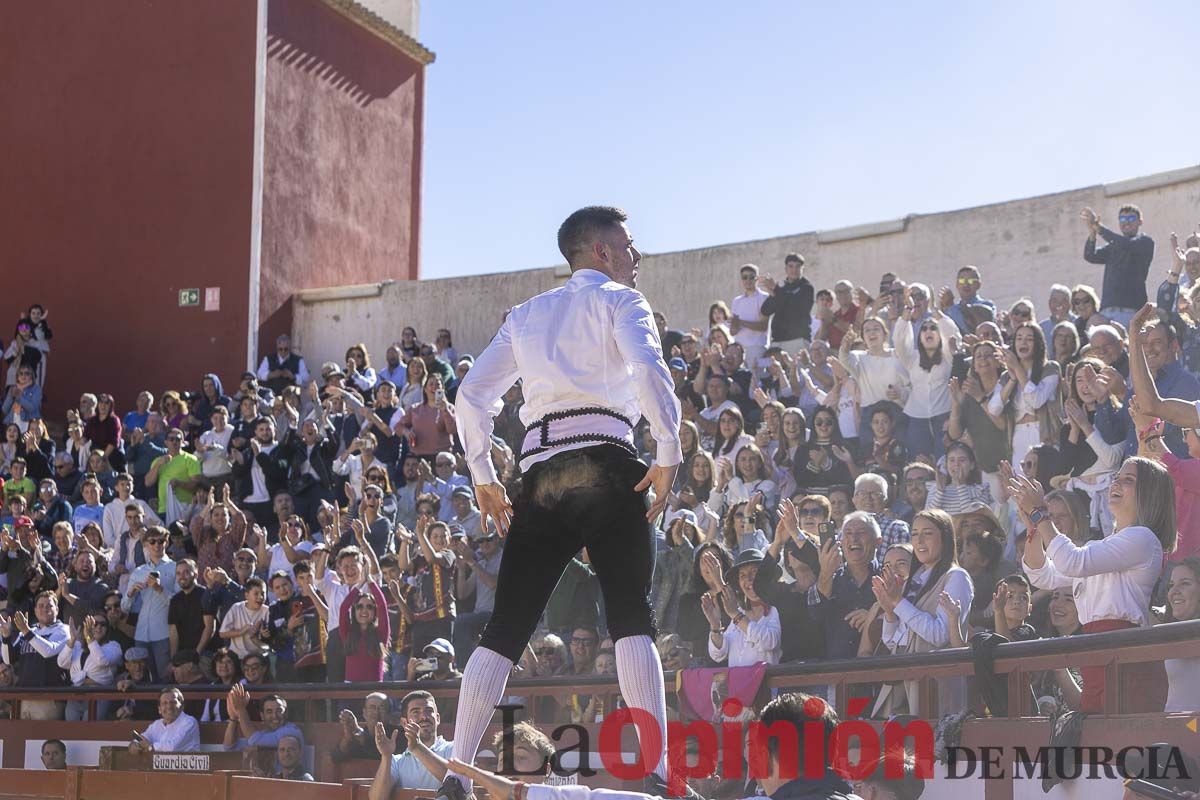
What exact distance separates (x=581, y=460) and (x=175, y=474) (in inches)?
424

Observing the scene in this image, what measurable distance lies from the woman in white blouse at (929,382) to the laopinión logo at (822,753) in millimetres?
3939

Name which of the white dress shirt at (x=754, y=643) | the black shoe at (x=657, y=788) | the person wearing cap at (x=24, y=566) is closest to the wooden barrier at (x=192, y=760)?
the white dress shirt at (x=754, y=643)

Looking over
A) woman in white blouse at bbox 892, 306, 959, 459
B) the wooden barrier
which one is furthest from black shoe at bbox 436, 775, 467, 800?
woman in white blouse at bbox 892, 306, 959, 459

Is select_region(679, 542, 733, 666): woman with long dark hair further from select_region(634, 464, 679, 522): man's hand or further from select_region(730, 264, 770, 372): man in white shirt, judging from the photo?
select_region(730, 264, 770, 372): man in white shirt

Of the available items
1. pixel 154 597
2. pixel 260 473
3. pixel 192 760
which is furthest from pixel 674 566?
pixel 260 473

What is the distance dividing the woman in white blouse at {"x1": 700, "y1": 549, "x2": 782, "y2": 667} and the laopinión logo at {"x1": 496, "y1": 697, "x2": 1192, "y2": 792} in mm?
759

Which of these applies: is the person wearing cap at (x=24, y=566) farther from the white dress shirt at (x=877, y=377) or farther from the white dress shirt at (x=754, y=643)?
the white dress shirt at (x=754, y=643)

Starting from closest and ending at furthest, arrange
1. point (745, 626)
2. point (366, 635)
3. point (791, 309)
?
1. point (745, 626)
2. point (366, 635)
3. point (791, 309)

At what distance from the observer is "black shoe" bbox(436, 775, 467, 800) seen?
4.82 meters

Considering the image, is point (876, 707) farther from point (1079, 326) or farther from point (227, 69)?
point (227, 69)

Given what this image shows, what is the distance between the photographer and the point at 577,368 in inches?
199

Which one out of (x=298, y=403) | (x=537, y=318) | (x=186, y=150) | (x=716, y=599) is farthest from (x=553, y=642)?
(x=186, y=150)

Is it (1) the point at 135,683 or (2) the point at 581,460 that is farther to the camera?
(1) the point at 135,683

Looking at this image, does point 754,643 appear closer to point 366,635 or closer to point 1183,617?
point 1183,617
